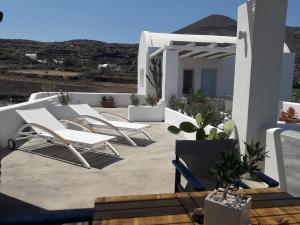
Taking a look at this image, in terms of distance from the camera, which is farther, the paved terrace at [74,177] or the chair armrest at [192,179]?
the paved terrace at [74,177]

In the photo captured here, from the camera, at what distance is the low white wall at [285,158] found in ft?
13.4

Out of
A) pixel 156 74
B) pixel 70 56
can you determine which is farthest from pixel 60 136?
pixel 70 56

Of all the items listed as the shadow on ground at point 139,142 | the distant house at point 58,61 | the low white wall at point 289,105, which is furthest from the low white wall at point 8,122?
the distant house at point 58,61

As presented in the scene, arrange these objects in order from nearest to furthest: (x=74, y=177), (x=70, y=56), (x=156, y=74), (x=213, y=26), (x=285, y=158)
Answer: (x=285, y=158), (x=74, y=177), (x=156, y=74), (x=70, y=56), (x=213, y=26)

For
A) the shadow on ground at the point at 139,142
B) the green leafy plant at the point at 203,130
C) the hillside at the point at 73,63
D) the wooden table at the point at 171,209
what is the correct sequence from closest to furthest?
the wooden table at the point at 171,209
the green leafy plant at the point at 203,130
the shadow on ground at the point at 139,142
the hillside at the point at 73,63

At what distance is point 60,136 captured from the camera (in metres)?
6.12

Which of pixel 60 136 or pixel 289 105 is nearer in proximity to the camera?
pixel 60 136

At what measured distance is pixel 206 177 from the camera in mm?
3730

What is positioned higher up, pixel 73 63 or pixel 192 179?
pixel 73 63

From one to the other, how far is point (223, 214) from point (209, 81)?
50.2ft

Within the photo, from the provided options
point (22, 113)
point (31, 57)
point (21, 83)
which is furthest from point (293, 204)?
point (31, 57)

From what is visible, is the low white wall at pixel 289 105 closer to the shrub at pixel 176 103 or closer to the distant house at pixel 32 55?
the shrub at pixel 176 103

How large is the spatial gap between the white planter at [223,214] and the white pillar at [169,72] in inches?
408

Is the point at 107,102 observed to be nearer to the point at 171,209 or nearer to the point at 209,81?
the point at 209,81
